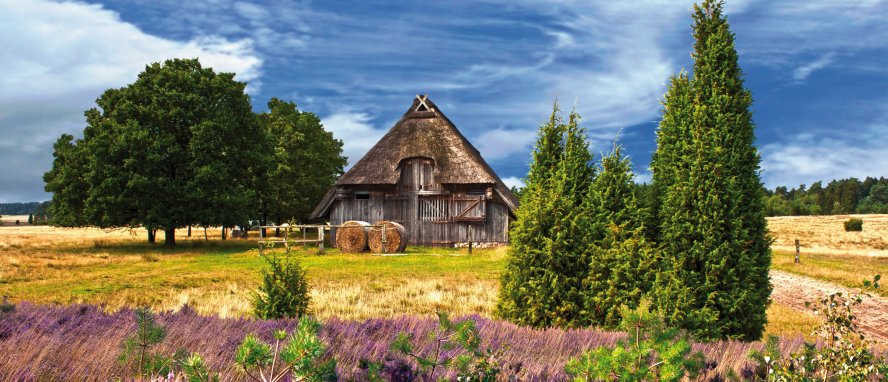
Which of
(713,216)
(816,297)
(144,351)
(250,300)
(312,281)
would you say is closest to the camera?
(144,351)

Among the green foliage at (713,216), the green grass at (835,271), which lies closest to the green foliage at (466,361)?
the green foliage at (713,216)

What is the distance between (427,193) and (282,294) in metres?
27.7

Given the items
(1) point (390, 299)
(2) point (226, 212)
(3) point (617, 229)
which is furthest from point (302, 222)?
(3) point (617, 229)

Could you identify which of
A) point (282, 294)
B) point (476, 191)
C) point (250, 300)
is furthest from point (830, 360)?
point (476, 191)

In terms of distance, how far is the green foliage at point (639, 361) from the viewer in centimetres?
378

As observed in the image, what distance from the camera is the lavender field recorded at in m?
4.14

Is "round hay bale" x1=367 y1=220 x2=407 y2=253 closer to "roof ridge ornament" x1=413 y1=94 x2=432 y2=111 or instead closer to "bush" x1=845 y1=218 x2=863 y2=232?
"roof ridge ornament" x1=413 y1=94 x2=432 y2=111

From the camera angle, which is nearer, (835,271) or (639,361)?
(639,361)

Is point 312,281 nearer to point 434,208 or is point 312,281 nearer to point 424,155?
point 434,208

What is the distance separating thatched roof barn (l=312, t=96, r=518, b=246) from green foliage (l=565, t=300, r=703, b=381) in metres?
29.9

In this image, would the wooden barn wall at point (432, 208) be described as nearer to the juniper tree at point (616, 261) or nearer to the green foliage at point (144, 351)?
the juniper tree at point (616, 261)

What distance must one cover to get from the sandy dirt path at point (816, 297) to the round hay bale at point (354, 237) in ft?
65.1

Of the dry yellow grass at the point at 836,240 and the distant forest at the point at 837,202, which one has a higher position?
the distant forest at the point at 837,202

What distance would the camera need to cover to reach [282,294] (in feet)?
27.2
